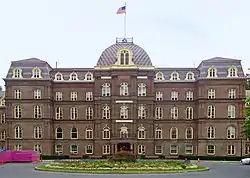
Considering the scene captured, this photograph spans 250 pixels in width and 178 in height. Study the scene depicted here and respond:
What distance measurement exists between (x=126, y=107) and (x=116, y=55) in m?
9.64

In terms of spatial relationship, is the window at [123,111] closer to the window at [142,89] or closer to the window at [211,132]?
the window at [142,89]

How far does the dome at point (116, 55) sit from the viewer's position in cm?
8462

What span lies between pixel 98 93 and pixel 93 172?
129 ft

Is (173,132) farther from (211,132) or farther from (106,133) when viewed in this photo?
(106,133)

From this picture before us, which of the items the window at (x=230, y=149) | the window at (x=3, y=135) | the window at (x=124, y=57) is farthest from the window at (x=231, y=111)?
the window at (x=3, y=135)

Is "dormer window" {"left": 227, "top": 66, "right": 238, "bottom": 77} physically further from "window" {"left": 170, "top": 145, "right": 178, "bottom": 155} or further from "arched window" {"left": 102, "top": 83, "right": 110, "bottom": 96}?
"arched window" {"left": 102, "top": 83, "right": 110, "bottom": 96}

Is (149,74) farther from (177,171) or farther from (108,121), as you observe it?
(177,171)

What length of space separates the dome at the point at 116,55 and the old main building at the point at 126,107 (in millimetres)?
184

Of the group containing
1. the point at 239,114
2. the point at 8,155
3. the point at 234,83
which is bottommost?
the point at 8,155

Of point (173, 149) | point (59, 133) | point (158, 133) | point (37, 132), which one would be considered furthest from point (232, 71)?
point (37, 132)

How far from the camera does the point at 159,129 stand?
85375mm

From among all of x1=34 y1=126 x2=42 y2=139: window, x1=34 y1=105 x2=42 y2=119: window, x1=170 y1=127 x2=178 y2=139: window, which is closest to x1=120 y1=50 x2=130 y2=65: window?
x1=170 y1=127 x2=178 y2=139: window

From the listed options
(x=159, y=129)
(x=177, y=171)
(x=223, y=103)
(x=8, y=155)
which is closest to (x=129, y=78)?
(x=159, y=129)

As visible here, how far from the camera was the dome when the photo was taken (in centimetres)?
8462
